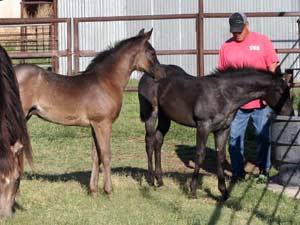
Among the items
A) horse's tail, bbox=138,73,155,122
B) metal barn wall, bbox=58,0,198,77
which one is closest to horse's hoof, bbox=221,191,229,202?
horse's tail, bbox=138,73,155,122

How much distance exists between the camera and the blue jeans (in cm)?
792

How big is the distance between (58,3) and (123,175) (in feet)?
37.8

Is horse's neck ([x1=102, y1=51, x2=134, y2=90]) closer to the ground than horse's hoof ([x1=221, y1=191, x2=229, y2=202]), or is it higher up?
higher up

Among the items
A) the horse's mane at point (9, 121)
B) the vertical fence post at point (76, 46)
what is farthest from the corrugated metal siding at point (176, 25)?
the horse's mane at point (9, 121)

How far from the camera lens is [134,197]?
6.88 m

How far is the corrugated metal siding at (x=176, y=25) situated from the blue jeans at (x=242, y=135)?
9.05 m

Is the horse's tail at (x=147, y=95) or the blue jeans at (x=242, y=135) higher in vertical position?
the horse's tail at (x=147, y=95)

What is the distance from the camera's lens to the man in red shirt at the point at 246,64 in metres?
7.56

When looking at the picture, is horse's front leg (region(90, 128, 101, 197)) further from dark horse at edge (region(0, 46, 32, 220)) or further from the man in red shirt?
the man in red shirt

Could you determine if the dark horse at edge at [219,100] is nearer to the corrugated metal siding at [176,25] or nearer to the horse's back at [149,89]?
the horse's back at [149,89]

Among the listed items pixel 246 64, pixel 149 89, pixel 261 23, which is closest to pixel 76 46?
pixel 149 89

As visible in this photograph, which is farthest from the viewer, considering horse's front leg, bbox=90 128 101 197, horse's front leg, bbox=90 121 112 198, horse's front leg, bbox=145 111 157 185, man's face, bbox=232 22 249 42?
horse's front leg, bbox=145 111 157 185

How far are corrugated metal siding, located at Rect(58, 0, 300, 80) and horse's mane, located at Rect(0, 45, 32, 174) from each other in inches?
449

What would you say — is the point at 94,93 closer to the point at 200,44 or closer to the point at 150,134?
the point at 150,134
